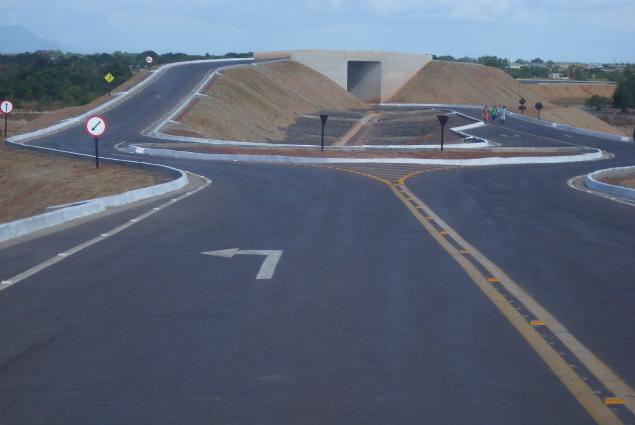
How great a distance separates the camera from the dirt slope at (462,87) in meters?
120

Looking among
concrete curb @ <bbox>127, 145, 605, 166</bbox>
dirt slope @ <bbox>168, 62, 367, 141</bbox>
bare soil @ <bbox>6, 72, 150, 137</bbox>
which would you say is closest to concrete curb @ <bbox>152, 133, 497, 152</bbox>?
dirt slope @ <bbox>168, 62, 367, 141</bbox>

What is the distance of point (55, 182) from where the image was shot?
116 feet

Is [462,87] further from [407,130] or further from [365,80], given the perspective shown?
[407,130]

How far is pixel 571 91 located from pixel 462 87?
52855mm

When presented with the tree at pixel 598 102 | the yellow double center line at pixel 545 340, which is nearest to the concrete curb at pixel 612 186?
the yellow double center line at pixel 545 340

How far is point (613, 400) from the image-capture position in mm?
7250

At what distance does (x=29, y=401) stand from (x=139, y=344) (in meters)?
1.84

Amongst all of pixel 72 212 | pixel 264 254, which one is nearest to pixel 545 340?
pixel 264 254

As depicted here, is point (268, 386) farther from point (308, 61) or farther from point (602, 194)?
point (308, 61)

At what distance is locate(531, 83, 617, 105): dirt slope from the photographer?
16012cm

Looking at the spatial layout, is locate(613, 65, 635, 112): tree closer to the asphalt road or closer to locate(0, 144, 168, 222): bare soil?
locate(0, 144, 168, 222): bare soil

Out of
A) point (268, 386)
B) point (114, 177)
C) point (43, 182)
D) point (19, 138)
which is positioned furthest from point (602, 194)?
point (19, 138)

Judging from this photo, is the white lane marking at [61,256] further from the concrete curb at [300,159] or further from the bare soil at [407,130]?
the bare soil at [407,130]

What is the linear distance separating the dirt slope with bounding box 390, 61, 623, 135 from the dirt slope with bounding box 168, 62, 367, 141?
14.3 meters
